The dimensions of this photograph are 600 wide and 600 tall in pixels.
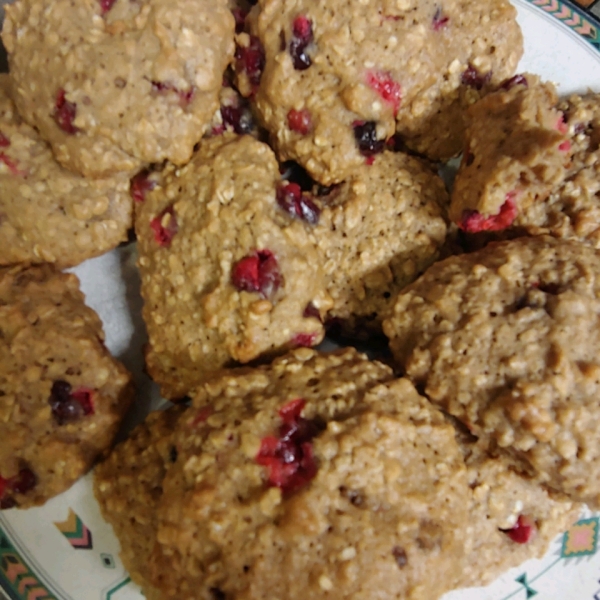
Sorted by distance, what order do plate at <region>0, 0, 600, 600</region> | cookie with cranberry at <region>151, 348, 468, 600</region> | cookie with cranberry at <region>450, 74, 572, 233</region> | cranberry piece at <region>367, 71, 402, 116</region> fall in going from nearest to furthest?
cookie with cranberry at <region>151, 348, 468, 600</region>, cookie with cranberry at <region>450, 74, 572, 233</region>, cranberry piece at <region>367, 71, 402, 116</region>, plate at <region>0, 0, 600, 600</region>

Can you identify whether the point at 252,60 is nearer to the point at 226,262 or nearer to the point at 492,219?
the point at 226,262

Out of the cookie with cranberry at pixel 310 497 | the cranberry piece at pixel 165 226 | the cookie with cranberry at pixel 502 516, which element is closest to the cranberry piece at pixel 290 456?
the cookie with cranberry at pixel 310 497

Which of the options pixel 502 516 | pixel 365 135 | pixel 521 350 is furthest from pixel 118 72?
pixel 502 516

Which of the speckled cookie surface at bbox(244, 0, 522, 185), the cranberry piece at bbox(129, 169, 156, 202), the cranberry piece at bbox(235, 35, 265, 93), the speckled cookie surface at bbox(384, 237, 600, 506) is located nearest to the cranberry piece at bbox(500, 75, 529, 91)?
the speckled cookie surface at bbox(244, 0, 522, 185)

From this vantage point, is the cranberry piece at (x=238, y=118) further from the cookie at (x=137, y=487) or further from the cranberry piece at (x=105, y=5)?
the cookie at (x=137, y=487)

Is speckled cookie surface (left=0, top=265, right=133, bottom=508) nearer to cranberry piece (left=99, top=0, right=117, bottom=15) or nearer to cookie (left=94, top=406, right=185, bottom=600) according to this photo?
cookie (left=94, top=406, right=185, bottom=600)

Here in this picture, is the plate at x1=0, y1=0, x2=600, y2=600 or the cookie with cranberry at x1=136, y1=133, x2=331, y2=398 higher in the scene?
the cookie with cranberry at x1=136, y1=133, x2=331, y2=398
